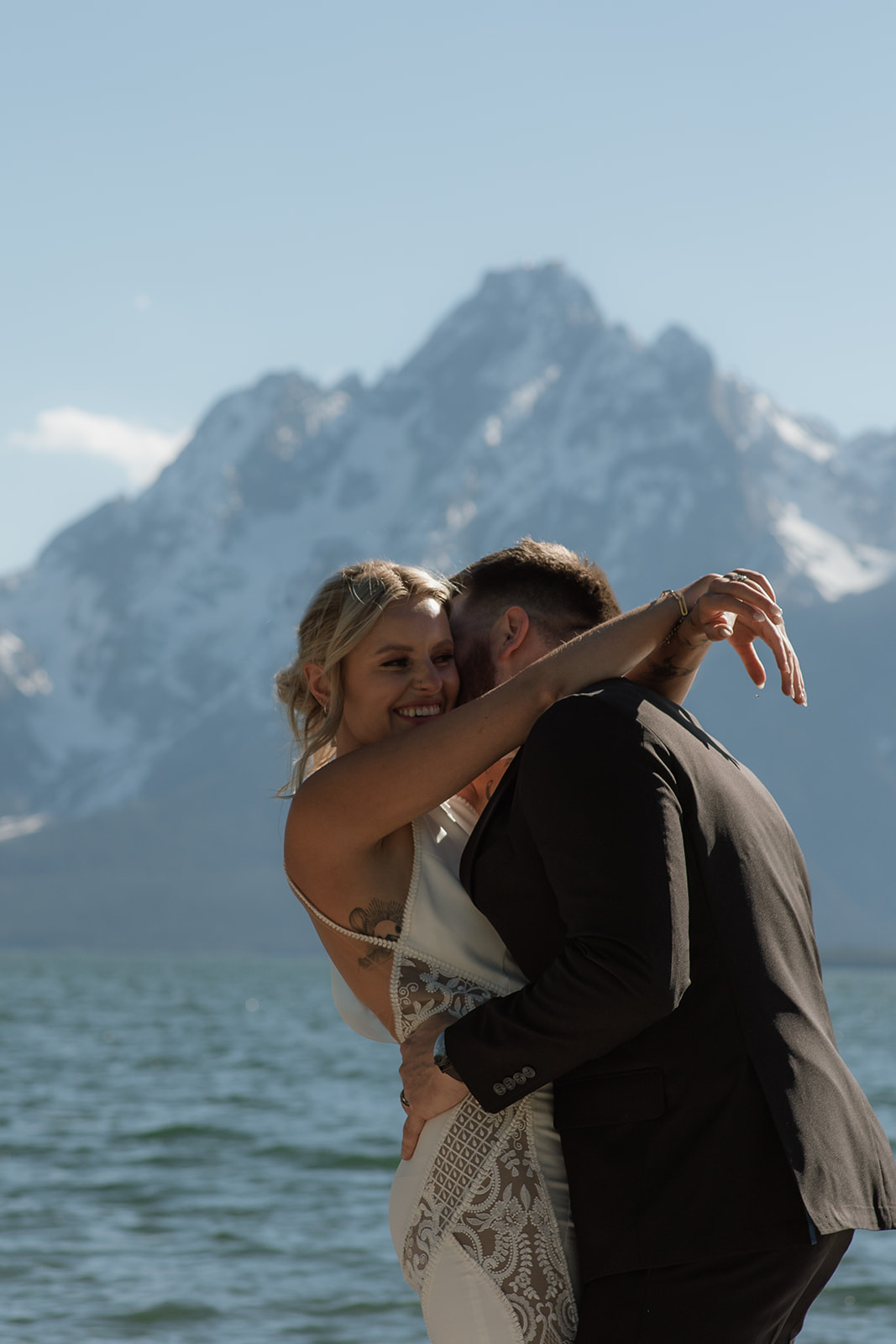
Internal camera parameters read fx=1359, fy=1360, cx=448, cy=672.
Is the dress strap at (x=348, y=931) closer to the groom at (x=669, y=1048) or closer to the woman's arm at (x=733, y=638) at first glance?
the groom at (x=669, y=1048)

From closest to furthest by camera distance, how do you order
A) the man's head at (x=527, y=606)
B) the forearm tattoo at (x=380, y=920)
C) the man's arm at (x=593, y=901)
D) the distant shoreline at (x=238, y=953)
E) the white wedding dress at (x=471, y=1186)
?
1. the man's arm at (x=593, y=901)
2. the white wedding dress at (x=471, y=1186)
3. the forearm tattoo at (x=380, y=920)
4. the man's head at (x=527, y=606)
5. the distant shoreline at (x=238, y=953)

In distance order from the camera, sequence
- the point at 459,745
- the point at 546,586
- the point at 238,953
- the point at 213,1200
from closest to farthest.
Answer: the point at 459,745 → the point at 546,586 → the point at 213,1200 → the point at 238,953

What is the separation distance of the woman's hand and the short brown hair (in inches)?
8.6

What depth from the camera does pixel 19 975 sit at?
9031 cm

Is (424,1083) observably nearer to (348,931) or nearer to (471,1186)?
(471,1186)

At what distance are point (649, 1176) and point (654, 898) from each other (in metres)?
0.44

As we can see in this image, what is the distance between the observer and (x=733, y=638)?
2592 millimetres

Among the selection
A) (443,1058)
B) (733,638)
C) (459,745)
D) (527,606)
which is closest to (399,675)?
(527,606)

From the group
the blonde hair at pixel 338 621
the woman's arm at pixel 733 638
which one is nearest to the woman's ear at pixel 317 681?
the blonde hair at pixel 338 621

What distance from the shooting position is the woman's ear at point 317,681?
113 inches

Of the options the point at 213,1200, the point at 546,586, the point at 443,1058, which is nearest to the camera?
the point at 443,1058

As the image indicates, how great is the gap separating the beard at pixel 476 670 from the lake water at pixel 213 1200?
7765 mm

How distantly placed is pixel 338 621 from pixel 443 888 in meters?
0.62

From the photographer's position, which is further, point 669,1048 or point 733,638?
point 733,638
